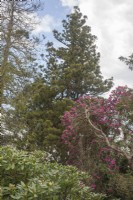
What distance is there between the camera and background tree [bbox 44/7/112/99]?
771 inches

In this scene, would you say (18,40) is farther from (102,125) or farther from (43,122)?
(43,122)

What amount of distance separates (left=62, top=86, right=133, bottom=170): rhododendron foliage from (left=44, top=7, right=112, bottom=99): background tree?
6061mm

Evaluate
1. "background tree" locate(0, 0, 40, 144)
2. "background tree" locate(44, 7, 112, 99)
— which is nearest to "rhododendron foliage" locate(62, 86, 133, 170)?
"background tree" locate(0, 0, 40, 144)

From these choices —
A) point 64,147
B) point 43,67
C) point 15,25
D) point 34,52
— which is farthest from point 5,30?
point 43,67

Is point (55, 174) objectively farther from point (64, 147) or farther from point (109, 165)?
point (64, 147)

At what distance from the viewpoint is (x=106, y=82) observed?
22.0 m

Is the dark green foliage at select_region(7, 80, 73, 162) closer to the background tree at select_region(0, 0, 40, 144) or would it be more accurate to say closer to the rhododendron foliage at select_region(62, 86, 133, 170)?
the background tree at select_region(0, 0, 40, 144)

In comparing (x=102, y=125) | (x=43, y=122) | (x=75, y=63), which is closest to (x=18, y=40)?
(x=102, y=125)

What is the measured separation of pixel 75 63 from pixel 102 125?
8475mm

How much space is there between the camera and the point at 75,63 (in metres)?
20.5

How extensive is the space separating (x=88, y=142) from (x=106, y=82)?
403 inches

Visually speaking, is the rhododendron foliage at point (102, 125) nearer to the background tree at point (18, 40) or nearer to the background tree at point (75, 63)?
the background tree at point (18, 40)

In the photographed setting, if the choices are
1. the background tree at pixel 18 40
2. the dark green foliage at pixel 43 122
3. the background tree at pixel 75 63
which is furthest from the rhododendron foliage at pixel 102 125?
the background tree at pixel 75 63

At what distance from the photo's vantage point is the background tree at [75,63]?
64.3ft
